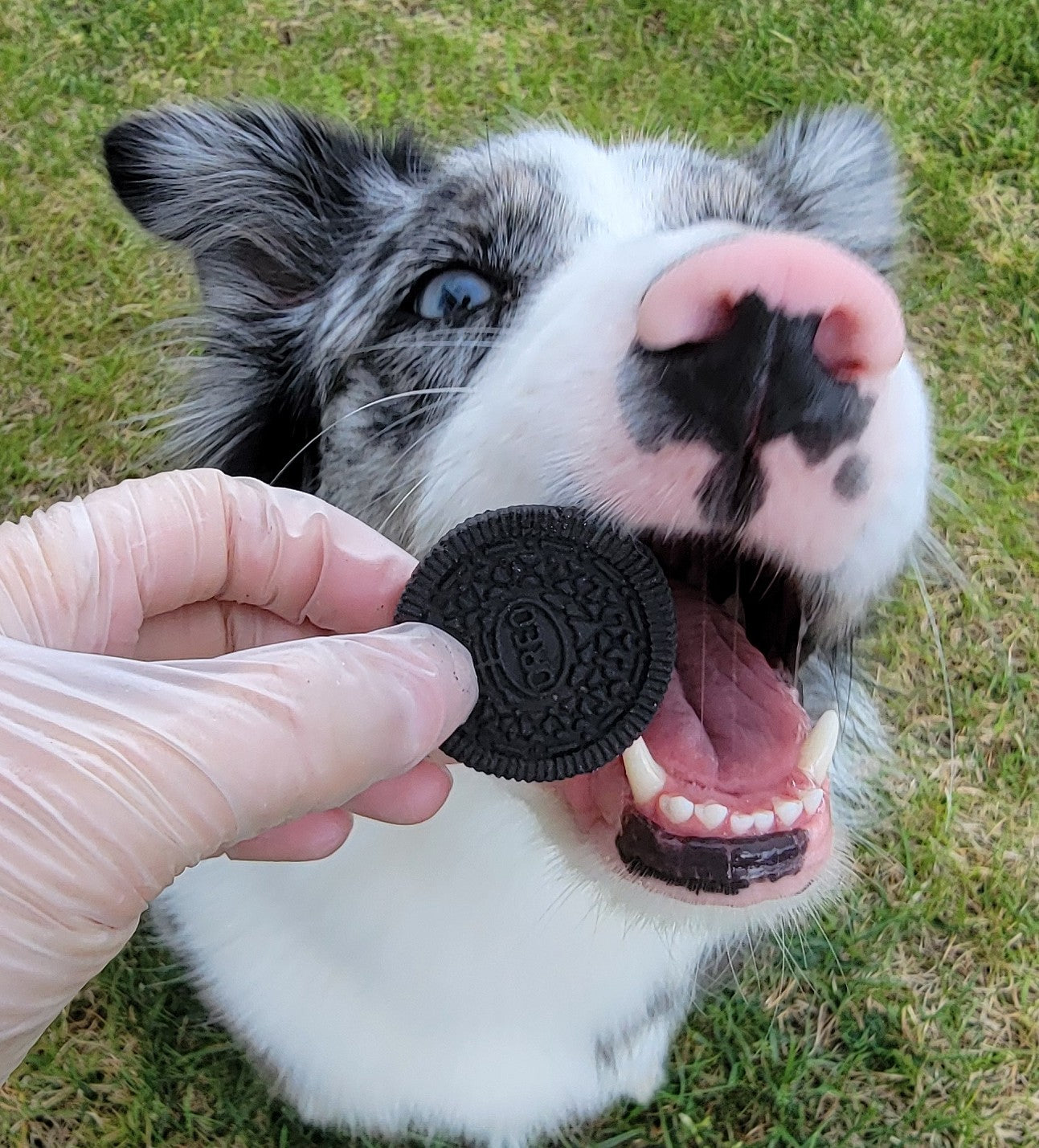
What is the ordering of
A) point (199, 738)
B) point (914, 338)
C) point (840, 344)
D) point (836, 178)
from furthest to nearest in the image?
point (914, 338) < point (836, 178) < point (840, 344) < point (199, 738)

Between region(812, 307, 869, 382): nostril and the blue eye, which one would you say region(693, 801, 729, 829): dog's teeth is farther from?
the blue eye

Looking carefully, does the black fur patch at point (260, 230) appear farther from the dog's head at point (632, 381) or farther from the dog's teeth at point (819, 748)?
the dog's teeth at point (819, 748)

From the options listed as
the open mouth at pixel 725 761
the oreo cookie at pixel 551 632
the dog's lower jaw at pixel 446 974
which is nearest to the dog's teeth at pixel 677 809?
the open mouth at pixel 725 761

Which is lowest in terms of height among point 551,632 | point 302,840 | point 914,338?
point 914,338

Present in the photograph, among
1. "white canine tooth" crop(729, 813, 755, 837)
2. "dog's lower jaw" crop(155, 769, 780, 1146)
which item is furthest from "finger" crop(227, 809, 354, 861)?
"white canine tooth" crop(729, 813, 755, 837)

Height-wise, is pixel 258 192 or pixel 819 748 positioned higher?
pixel 258 192

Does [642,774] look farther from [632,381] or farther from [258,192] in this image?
[258,192]

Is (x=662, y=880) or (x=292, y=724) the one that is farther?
(x=662, y=880)

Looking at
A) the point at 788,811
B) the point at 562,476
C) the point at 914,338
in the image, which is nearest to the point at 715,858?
the point at 788,811
